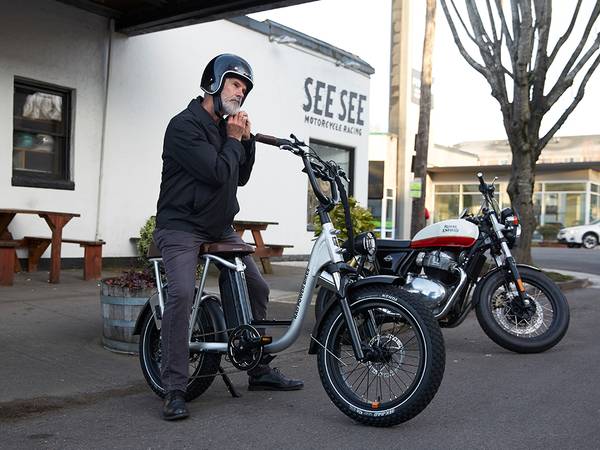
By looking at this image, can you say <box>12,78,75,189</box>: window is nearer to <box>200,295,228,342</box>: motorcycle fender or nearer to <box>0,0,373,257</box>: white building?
<box>0,0,373,257</box>: white building

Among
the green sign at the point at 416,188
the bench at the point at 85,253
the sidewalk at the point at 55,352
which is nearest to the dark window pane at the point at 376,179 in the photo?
the green sign at the point at 416,188

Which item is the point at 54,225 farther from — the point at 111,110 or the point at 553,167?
the point at 553,167

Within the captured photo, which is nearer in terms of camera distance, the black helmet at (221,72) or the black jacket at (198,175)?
the black jacket at (198,175)

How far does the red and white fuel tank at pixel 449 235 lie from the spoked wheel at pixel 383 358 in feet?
7.50

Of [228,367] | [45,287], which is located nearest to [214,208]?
[228,367]

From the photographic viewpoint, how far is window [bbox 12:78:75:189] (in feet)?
33.1

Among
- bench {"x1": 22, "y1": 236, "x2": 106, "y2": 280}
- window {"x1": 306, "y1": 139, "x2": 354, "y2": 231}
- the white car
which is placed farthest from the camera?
the white car

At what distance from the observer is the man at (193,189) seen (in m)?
3.96

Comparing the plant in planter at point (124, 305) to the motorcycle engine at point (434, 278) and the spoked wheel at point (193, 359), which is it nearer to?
the spoked wheel at point (193, 359)

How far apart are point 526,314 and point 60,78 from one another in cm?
794

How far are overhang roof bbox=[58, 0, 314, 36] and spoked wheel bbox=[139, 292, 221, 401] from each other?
646cm

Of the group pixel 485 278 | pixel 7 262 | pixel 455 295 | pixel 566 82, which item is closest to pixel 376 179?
pixel 566 82

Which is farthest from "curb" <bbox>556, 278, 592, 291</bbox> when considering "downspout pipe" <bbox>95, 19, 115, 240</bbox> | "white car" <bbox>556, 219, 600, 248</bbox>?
"white car" <bbox>556, 219, 600, 248</bbox>

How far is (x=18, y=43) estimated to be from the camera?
390 inches
